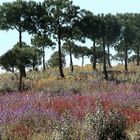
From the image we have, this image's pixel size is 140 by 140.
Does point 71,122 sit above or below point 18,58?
below

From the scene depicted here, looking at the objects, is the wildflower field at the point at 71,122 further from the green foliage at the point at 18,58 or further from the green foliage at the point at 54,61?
the green foliage at the point at 54,61

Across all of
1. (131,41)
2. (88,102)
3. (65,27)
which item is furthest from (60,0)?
(88,102)

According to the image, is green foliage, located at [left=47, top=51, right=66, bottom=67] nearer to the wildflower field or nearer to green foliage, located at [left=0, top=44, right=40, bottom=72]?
green foliage, located at [left=0, top=44, right=40, bottom=72]

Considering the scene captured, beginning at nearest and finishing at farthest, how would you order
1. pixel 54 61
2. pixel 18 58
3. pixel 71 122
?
pixel 71 122
pixel 18 58
pixel 54 61

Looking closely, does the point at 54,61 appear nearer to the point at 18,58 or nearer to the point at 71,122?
the point at 18,58

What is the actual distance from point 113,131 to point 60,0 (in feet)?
151

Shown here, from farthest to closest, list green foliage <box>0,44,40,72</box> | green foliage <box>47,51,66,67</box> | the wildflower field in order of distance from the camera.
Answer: green foliage <box>47,51,66,67</box> < green foliage <box>0,44,40,72</box> < the wildflower field

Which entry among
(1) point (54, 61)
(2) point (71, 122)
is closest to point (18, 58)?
(2) point (71, 122)

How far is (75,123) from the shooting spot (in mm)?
14727

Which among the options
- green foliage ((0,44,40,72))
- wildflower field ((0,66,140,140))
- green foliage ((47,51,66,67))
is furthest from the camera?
green foliage ((47,51,66,67))

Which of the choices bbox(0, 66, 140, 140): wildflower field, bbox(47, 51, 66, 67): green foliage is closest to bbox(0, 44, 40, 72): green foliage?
bbox(0, 66, 140, 140): wildflower field

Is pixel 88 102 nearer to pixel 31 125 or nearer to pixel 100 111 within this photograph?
pixel 31 125

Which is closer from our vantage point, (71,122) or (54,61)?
(71,122)

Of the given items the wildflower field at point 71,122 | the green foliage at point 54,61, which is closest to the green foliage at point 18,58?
the wildflower field at point 71,122
